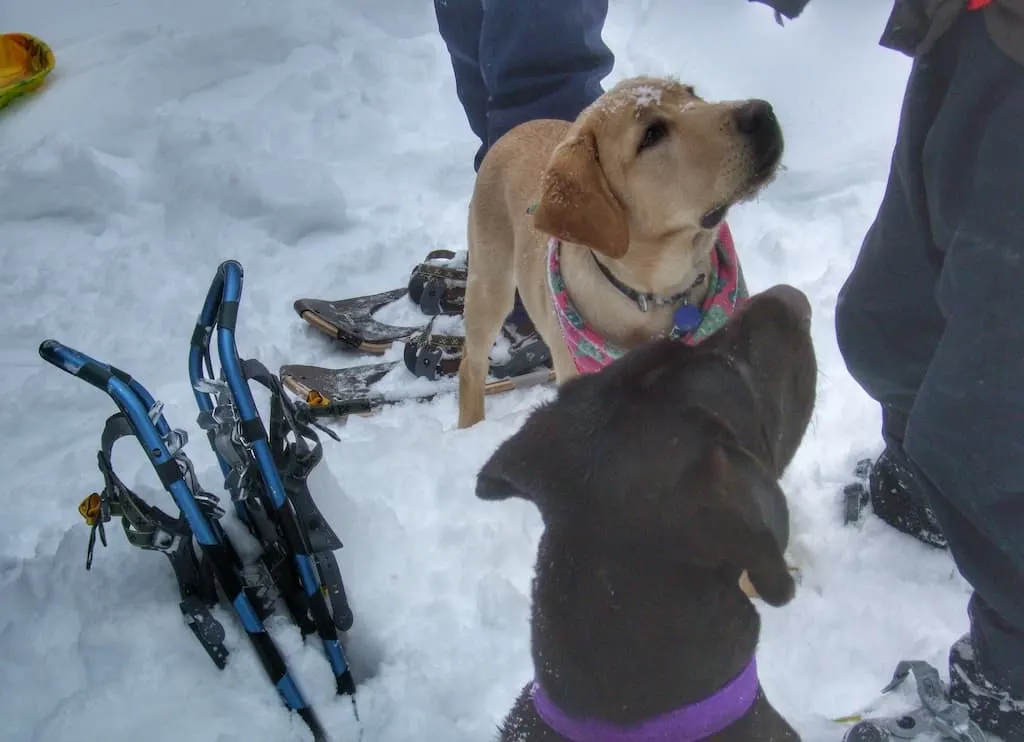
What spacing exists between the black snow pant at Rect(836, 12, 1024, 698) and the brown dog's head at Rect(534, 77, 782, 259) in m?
0.47

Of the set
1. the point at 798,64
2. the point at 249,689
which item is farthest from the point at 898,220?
the point at 798,64

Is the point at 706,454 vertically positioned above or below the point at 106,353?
above

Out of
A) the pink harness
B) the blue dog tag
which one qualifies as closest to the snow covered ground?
the pink harness

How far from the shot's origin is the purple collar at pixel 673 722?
1460 mm

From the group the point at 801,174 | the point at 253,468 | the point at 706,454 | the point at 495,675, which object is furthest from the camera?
the point at 801,174

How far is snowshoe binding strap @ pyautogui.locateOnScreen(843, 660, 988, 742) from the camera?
→ 1993 millimetres

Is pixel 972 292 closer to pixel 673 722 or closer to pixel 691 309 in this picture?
pixel 673 722

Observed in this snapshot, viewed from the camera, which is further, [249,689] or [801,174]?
[801,174]

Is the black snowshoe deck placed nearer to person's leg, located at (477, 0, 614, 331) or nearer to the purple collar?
person's leg, located at (477, 0, 614, 331)

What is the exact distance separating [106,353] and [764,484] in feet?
11.3

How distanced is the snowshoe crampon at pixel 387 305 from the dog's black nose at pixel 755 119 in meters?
2.03

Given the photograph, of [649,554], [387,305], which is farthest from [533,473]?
[387,305]

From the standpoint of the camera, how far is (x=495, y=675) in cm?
233

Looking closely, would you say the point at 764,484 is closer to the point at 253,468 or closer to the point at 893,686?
the point at 893,686
